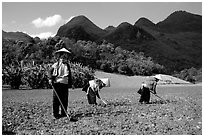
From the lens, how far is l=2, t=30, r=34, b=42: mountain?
6195 mm

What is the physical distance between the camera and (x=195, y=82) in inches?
273

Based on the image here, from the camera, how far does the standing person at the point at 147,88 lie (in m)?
6.61

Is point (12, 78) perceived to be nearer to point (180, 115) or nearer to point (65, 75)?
point (65, 75)

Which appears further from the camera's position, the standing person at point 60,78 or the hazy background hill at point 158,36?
the hazy background hill at point 158,36

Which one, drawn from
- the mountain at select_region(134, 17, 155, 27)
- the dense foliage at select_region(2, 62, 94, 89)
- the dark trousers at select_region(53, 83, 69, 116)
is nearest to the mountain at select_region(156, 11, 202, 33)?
the mountain at select_region(134, 17, 155, 27)

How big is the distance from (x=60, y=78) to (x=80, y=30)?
1771 mm

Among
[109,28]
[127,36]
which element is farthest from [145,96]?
[109,28]

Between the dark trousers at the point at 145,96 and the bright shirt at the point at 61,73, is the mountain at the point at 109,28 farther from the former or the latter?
the bright shirt at the point at 61,73

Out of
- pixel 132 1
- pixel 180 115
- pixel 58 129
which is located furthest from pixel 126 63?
pixel 58 129

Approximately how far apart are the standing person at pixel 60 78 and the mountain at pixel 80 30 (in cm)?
117

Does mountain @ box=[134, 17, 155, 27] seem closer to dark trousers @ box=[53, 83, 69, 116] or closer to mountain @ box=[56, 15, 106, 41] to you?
mountain @ box=[56, 15, 106, 41]

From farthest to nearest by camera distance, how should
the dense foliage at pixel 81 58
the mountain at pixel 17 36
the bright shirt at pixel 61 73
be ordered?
the dense foliage at pixel 81 58 → the mountain at pixel 17 36 → the bright shirt at pixel 61 73

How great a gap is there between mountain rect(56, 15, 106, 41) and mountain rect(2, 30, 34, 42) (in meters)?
0.57

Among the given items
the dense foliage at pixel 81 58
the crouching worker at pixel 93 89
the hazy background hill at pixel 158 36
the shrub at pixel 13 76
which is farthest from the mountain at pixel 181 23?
the shrub at pixel 13 76
